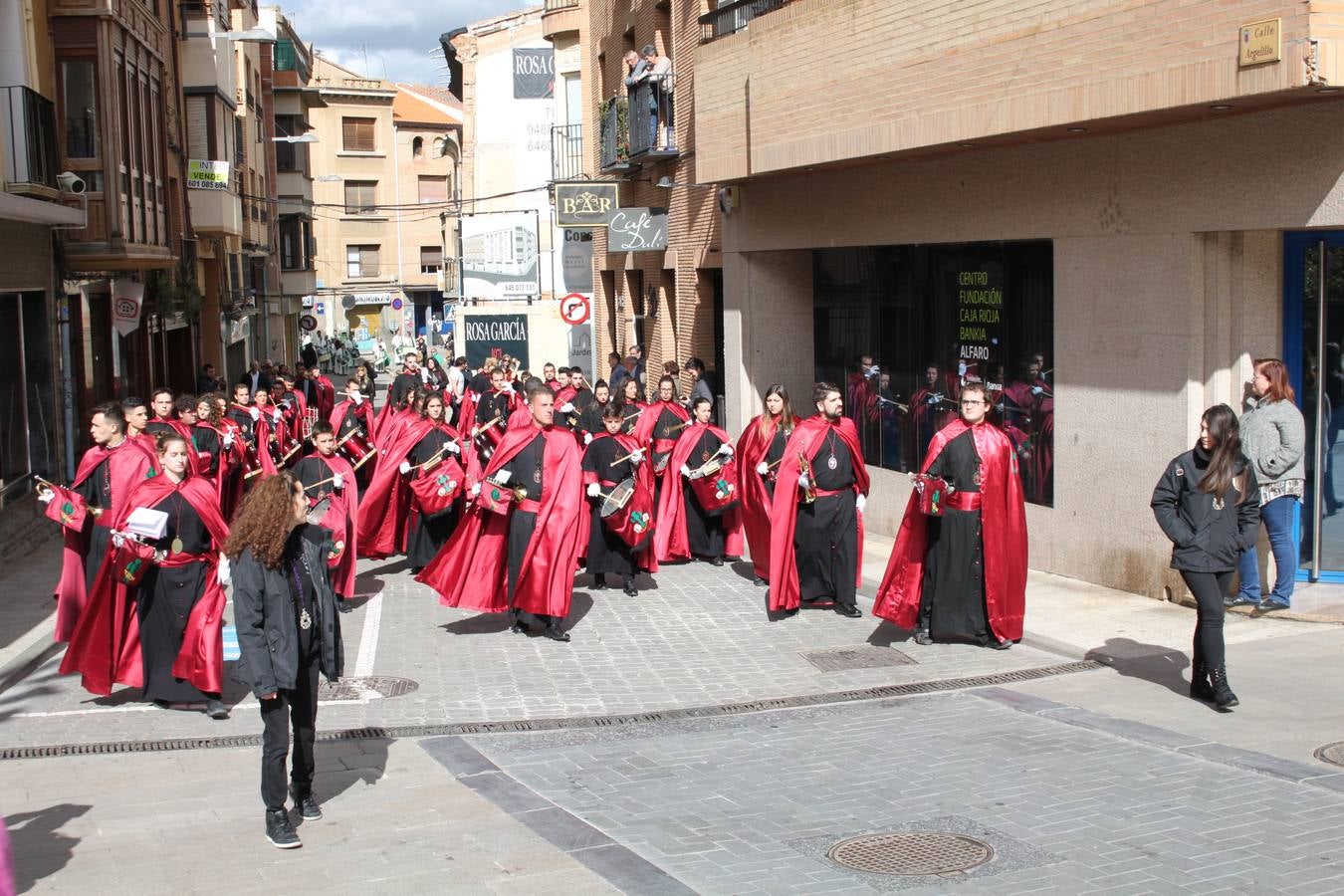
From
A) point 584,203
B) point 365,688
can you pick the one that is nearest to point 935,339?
point 365,688

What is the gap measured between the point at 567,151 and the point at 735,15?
1746cm

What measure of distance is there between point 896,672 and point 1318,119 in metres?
4.71

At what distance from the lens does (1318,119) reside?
1089cm

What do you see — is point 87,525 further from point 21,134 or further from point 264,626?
point 21,134

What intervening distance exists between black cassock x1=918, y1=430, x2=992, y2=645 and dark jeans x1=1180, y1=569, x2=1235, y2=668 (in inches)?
89.2

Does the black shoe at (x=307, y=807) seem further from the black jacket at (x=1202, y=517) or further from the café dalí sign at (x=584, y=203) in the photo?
the café dalí sign at (x=584, y=203)

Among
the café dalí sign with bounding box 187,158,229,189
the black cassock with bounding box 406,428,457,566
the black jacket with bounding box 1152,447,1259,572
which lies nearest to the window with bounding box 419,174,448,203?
the café dalí sign with bounding box 187,158,229,189

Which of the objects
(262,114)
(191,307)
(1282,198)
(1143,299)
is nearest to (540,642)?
(1143,299)

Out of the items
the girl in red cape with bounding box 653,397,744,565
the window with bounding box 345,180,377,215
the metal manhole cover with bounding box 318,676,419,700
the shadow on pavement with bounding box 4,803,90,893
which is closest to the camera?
the shadow on pavement with bounding box 4,803,90,893

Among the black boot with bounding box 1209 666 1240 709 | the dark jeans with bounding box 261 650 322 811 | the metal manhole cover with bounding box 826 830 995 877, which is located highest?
the dark jeans with bounding box 261 650 322 811

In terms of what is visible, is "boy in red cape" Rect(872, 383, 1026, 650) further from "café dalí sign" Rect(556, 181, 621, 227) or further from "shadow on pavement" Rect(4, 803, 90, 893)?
"café dalí sign" Rect(556, 181, 621, 227)

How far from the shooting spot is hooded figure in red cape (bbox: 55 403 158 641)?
11102 mm

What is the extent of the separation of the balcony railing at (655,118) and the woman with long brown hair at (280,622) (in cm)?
1758

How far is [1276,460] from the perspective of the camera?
1126 centimetres
